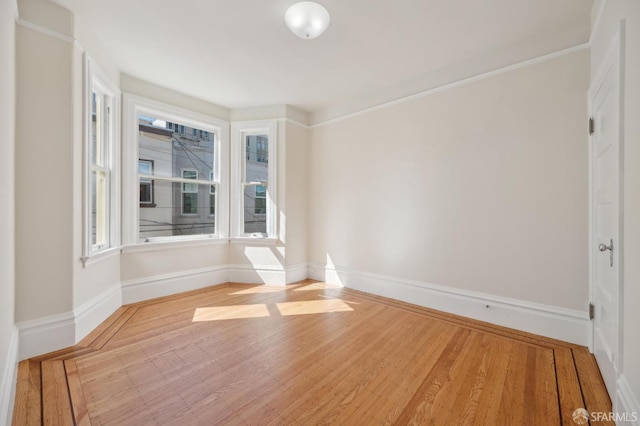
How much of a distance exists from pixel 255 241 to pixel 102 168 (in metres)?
2.11

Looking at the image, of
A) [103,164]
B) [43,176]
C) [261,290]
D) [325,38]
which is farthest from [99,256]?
[325,38]

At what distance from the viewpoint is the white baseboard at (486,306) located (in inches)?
95.9

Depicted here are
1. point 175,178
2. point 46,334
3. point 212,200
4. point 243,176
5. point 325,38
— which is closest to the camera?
point 46,334

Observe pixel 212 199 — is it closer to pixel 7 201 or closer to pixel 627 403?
pixel 7 201

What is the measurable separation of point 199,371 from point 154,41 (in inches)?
118

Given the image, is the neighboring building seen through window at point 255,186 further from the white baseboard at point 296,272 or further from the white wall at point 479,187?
the white wall at point 479,187

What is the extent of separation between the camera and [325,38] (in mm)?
2668

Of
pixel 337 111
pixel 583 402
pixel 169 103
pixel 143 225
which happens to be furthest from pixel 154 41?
pixel 583 402

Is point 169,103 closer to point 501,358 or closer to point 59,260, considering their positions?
point 59,260

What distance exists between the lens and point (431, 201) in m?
3.28

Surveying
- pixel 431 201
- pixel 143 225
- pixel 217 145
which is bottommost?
pixel 143 225

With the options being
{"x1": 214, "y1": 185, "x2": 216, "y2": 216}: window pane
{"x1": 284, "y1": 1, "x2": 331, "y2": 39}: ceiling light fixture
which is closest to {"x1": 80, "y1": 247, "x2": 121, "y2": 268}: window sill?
{"x1": 214, "y1": 185, "x2": 216, "y2": 216}: window pane

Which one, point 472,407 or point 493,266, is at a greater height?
point 493,266

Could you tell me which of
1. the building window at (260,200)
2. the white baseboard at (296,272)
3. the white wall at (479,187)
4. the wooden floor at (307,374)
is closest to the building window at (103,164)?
the wooden floor at (307,374)
